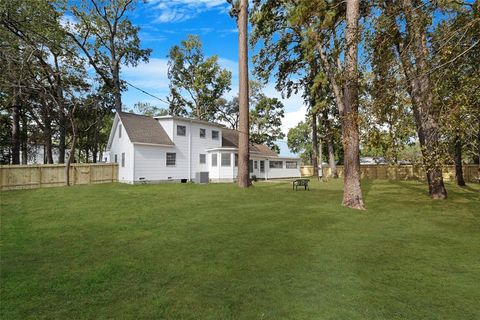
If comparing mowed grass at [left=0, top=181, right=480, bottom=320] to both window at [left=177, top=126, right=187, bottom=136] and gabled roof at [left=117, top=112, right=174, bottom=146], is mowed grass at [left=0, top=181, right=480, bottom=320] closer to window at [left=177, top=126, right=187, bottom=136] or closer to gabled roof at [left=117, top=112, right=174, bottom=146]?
gabled roof at [left=117, top=112, right=174, bottom=146]

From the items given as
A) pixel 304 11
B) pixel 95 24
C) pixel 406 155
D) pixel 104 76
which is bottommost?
pixel 406 155

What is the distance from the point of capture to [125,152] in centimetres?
2292

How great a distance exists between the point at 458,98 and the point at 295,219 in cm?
549

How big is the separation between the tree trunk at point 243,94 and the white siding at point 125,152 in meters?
9.17

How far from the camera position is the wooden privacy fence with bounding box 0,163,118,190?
17750 millimetres

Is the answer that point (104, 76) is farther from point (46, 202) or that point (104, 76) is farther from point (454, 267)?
point (454, 267)

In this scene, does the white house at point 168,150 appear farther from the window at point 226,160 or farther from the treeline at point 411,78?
the treeline at point 411,78

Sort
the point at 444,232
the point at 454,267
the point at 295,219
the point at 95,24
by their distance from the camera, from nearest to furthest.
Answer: the point at 454,267 → the point at 444,232 → the point at 295,219 → the point at 95,24

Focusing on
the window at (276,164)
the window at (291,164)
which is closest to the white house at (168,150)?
the window at (276,164)

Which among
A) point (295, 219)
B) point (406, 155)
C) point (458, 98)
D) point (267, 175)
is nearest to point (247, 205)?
point (295, 219)

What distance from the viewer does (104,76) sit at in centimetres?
3088

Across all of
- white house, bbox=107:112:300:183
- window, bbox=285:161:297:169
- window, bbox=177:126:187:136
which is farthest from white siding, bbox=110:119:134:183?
window, bbox=285:161:297:169

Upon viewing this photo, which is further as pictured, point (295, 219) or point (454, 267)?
point (295, 219)

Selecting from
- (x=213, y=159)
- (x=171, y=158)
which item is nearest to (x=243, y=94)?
(x=171, y=158)
